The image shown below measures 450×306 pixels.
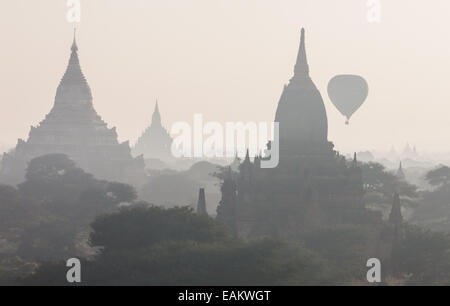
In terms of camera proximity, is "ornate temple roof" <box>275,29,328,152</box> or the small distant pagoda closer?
"ornate temple roof" <box>275,29,328,152</box>

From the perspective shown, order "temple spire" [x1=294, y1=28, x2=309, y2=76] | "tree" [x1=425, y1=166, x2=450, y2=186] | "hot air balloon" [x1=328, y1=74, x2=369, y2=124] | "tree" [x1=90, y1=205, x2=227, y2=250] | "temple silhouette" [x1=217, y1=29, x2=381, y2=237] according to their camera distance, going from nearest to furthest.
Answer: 1. "tree" [x1=90, y1=205, x2=227, y2=250]
2. "temple silhouette" [x1=217, y1=29, x2=381, y2=237]
3. "temple spire" [x1=294, y1=28, x2=309, y2=76]
4. "hot air balloon" [x1=328, y1=74, x2=369, y2=124]
5. "tree" [x1=425, y1=166, x2=450, y2=186]

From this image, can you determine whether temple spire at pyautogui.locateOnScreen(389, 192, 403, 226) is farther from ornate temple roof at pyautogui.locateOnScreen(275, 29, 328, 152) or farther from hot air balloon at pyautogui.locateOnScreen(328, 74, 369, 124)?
hot air balloon at pyautogui.locateOnScreen(328, 74, 369, 124)

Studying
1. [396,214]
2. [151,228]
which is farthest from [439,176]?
[151,228]

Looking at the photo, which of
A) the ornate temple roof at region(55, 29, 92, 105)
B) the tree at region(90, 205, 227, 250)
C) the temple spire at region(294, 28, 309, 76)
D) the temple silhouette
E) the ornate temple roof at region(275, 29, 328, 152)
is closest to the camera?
the tree at region(90, 205, 227, 250)

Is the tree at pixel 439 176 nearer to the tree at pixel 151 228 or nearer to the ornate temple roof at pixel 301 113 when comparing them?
the ornate temple roof at pixel 301 113

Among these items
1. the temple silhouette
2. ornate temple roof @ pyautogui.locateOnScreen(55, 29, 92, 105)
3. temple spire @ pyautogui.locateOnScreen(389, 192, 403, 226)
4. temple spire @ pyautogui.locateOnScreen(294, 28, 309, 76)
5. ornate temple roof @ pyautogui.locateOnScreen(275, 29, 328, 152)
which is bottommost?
temple spire @ pyautogui.locateOnScreen(389, 192, 403, 226)

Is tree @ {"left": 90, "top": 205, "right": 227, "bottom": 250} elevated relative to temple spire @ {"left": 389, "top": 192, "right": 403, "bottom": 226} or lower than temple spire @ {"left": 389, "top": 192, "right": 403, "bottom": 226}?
lower

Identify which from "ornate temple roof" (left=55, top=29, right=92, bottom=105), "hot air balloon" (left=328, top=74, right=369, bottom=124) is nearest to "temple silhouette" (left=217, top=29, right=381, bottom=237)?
"hot air balloon" (left=328, top=74, right=369, bottom=124)
